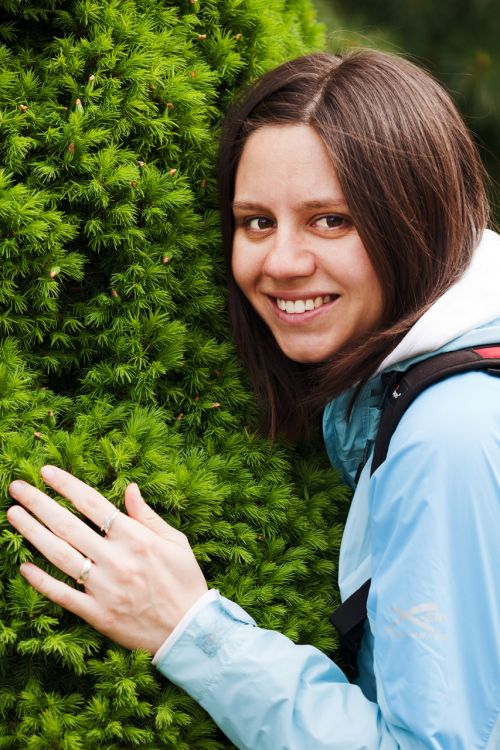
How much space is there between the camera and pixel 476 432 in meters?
1.35

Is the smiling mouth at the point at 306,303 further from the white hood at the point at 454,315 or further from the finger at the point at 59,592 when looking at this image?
the finger at the point at 59,592

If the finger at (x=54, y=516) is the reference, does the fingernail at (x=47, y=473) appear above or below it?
above

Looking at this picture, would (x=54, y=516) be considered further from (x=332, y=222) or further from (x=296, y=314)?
(x=332, y=222)

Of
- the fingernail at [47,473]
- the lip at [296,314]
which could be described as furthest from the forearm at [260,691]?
the lip at [296,314]

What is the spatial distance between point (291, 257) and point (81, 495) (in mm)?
604

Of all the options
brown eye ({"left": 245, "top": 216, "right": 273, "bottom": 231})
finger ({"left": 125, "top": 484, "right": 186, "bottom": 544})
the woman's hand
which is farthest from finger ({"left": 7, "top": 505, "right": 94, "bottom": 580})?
brown eye ({"left": 245, "top": 216, "right": 273, "bottom": 231})

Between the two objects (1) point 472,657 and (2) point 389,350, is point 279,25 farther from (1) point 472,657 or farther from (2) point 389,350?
(1) point 472,657

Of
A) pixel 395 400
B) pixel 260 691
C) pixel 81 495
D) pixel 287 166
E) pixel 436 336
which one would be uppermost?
pixel 287 166

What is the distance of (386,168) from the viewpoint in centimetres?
161

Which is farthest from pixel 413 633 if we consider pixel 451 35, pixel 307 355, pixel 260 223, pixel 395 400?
pixel 451 35

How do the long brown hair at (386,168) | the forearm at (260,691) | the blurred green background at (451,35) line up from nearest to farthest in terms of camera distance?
1. the forearm at (260,691)
2. the long brown hair at (386,168)
3. the blurred green background at (451,35)

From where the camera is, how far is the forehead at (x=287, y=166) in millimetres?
1622

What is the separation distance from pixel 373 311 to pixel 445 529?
20.9 inches

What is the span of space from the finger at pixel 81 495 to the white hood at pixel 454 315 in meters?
0.58
